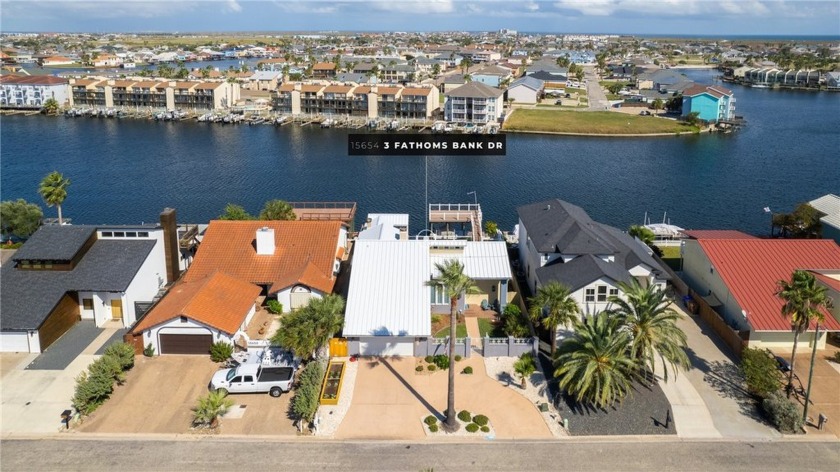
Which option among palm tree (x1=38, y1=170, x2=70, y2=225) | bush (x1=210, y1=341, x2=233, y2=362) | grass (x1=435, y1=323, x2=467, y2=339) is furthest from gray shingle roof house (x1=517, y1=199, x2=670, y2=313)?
palm tree (x1=38, y1=170, x2=70, y2=225)

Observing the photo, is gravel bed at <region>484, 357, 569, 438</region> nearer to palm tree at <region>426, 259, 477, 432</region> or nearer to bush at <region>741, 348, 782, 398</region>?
palm tree at <region>426, 259, 477, 432</region>

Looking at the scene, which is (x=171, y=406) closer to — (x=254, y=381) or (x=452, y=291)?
(x=254, y=381)

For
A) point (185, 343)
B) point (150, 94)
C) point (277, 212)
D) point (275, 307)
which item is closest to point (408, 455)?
point (185, 343)

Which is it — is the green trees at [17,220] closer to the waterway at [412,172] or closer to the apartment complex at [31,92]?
the waterway at [412,172]

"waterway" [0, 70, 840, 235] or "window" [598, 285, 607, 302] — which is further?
"waterway" [0, 70, 840, 235]

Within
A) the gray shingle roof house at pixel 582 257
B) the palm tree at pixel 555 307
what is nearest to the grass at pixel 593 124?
the gray shingle roof house at pixel 582 257

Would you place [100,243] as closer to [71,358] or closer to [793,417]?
[71,358]
